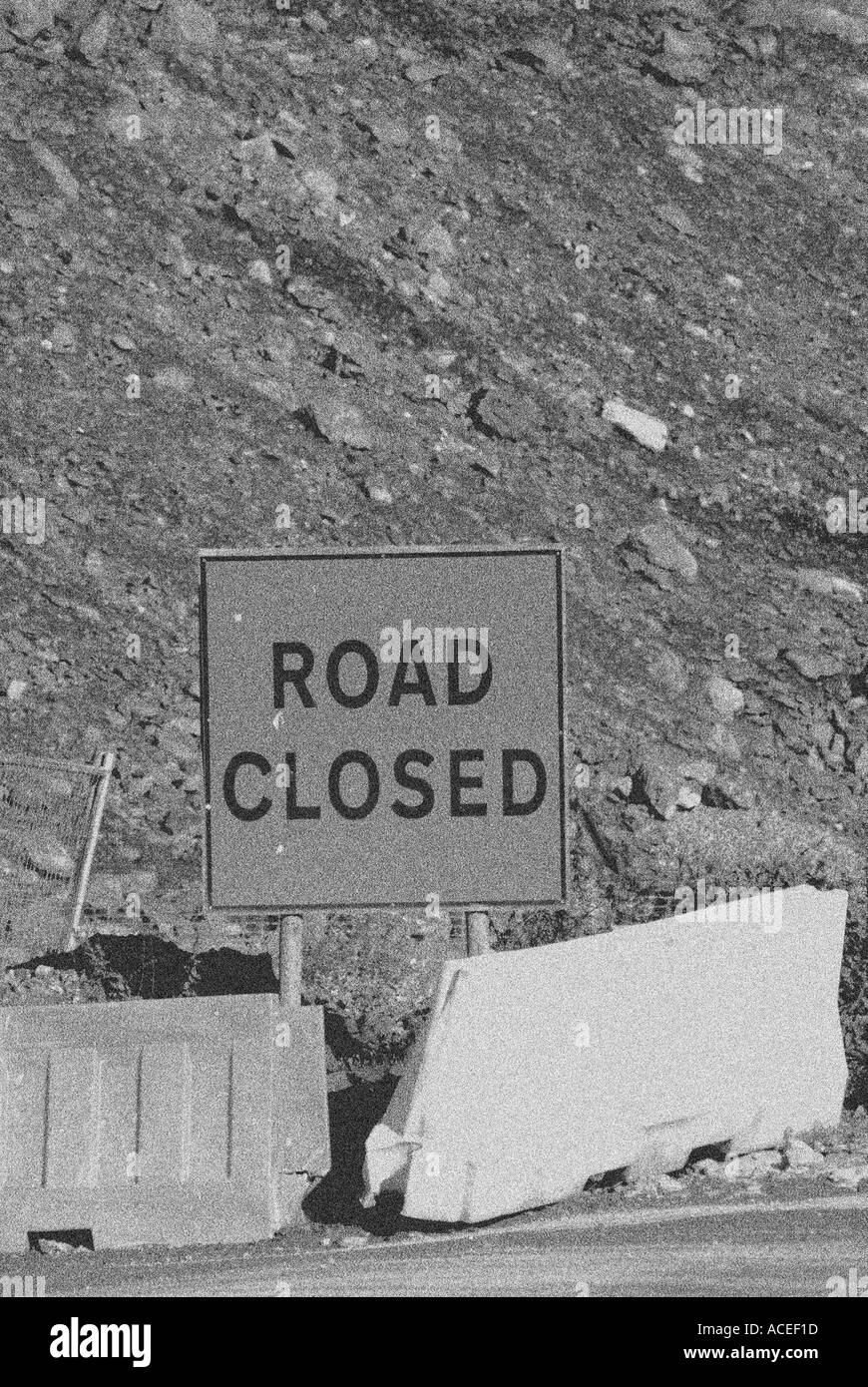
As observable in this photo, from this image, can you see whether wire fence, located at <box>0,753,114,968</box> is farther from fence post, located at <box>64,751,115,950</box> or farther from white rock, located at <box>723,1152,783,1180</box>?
white rock, located at <box>723,1152,783,1180</box>

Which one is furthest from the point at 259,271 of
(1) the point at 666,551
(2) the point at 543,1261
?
(2) the point at 543,1261

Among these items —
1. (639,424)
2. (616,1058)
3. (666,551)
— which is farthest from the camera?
(639,424)

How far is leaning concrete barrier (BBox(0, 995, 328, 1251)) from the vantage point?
6.71 metres

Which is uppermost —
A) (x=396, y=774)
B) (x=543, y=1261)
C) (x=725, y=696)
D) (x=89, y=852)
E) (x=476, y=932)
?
(x=725, y=696)

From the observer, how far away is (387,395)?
13164 millimetres

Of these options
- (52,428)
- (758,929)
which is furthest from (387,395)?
(758,929)

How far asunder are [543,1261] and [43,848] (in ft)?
11.3

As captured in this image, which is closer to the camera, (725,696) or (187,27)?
(725,696)

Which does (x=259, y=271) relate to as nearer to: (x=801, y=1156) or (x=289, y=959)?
(x=289, y=959)

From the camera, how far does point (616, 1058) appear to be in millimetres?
7016

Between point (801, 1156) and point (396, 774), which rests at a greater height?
point (396, 774)

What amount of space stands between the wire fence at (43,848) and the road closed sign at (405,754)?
5.69 feet

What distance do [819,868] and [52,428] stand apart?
229 inches

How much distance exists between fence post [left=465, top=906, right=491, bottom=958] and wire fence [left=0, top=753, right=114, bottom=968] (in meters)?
2.09
